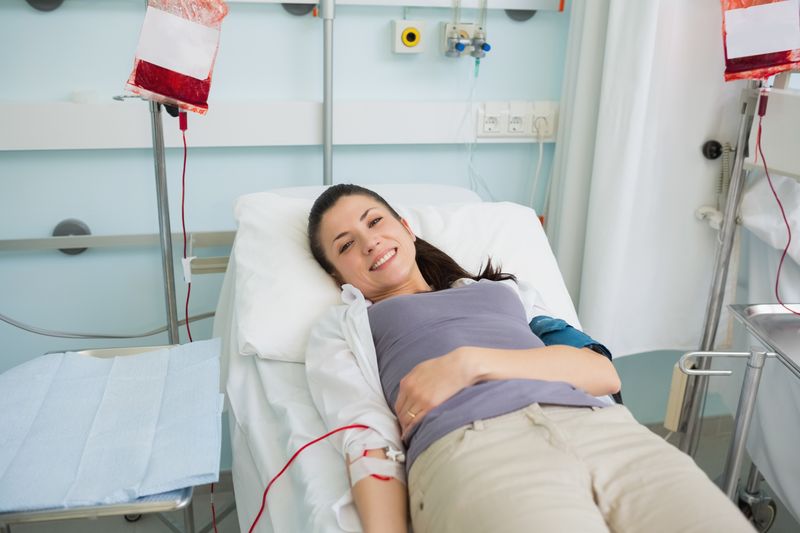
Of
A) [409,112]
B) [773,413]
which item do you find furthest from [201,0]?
[773,413]

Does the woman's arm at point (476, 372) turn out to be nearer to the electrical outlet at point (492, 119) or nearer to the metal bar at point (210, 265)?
the metal bar at point (210, 265)

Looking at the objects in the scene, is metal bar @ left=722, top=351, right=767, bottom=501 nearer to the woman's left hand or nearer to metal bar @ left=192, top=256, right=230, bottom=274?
the woman's left hand

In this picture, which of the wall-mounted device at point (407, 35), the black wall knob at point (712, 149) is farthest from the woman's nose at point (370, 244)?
the black wall knob at point (712, 149)

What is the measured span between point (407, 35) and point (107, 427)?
143cm

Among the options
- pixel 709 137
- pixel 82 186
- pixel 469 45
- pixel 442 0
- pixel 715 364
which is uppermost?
pixel 442 0

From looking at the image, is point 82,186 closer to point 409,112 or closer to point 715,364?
point 409,112

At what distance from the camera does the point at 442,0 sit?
2049 mm

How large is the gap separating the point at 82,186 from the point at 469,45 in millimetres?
1215

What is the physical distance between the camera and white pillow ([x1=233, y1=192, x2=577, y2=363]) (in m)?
1.55

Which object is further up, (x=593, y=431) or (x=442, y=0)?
(x=442, y=0)

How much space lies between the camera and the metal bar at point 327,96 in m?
1.85

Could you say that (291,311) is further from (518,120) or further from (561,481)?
(518,120)

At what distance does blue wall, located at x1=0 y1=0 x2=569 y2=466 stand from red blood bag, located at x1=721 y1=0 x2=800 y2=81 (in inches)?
31.1

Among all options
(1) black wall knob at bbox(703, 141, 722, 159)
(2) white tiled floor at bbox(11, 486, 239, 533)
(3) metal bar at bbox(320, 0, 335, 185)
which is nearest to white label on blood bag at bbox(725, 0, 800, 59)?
(1) black wall knob at bbox(703, 141, 722, 159)
